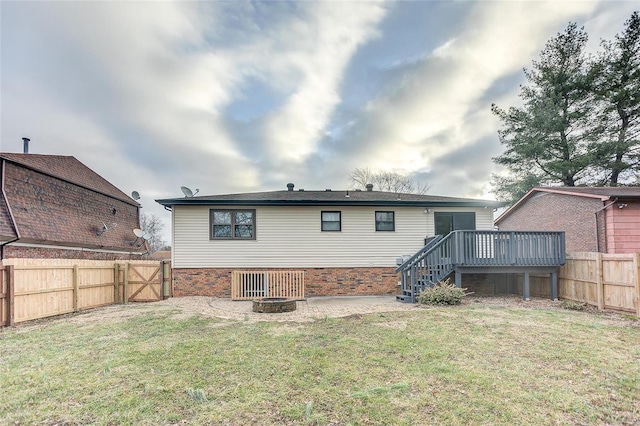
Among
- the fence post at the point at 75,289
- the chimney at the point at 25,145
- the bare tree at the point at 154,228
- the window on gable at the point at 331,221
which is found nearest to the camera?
the fence post at the point at 75,289

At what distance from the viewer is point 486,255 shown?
10164 millimetres

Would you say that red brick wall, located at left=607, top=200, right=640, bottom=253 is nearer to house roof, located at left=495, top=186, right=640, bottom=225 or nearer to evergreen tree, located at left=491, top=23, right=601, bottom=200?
house roof, located at left=495, top=186, right=640, bottom=225

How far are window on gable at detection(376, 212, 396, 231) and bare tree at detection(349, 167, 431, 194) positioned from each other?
1906 cm

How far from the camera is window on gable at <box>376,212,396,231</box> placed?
42.1 feet

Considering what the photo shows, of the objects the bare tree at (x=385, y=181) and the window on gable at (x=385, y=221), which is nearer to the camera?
the window on gable at (x=385, y=221)

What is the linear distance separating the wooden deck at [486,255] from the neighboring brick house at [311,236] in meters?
2.41

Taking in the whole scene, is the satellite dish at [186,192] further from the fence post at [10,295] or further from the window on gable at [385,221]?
the window on gable at [385,221]

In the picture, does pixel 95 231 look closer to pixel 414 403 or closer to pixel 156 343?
pixel 156 343

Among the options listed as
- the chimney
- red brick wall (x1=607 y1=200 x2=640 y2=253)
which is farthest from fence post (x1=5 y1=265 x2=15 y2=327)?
red brick wall (x1=607 y1=200 x2=640 y2=253)

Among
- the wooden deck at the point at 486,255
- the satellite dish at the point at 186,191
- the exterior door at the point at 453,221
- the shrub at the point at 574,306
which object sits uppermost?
the satellite dish at the point at 186,191

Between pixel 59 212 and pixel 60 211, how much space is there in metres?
0.10

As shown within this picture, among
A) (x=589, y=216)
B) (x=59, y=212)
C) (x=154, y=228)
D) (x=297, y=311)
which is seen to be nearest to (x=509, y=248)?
(x=589, y=216)

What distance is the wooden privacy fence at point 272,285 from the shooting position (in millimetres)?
11352

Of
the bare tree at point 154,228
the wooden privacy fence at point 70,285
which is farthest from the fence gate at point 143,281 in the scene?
the bare tree at point 154,228
